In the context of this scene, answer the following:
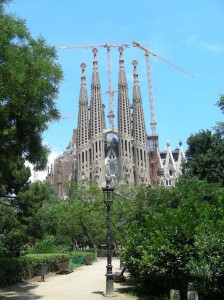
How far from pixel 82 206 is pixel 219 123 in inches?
746

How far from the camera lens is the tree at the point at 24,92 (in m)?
10.5

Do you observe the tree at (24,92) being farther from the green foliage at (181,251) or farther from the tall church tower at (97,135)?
the tall church tower at (97,135)

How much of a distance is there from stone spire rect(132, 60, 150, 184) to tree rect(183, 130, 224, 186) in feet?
223

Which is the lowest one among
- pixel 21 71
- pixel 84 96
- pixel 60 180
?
A: pixel 21 71

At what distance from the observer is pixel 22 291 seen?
15.0m

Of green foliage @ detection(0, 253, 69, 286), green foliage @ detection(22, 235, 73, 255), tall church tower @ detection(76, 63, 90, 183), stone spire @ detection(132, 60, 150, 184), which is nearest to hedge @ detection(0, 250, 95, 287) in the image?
green foliage @ detection(0, 253, 69, 286)

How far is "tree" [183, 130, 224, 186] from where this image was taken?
89.6 ft

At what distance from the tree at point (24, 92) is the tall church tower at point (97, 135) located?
8239 cm

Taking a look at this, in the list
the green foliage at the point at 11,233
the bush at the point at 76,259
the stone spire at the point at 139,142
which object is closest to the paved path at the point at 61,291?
the green foliage at the point at 11,233

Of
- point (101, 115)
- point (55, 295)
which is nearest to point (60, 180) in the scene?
point (101, 115)

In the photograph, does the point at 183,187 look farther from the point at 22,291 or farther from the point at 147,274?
the point at 22,291

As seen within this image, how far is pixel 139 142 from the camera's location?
333 ft

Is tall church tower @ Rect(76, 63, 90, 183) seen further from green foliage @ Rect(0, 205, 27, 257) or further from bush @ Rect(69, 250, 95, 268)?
green foliage @ Rect(0, 205, 27, 257)

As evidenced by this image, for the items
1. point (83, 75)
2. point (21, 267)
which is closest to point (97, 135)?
point (83, 75)
